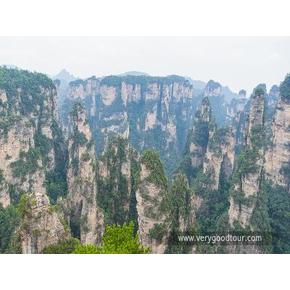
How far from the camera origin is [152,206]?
36.1m

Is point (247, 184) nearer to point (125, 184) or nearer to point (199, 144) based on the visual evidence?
point (125, 184)

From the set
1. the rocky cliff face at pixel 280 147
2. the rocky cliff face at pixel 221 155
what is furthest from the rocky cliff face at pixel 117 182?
the rocky cliff face at pixel 280 147

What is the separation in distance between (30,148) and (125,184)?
50.3ft

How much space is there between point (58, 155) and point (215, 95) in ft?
296

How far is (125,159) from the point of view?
4859 centimetres

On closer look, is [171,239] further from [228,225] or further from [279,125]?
[279,125]

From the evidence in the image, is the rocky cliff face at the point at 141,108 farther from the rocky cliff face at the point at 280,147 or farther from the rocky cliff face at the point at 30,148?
the rocky cliff face at the point at 280,147

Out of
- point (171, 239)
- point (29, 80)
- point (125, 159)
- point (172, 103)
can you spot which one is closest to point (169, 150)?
point (172, 103)


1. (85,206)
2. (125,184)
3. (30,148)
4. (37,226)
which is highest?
(30,148)

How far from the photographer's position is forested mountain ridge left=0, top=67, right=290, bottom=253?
28.1 m

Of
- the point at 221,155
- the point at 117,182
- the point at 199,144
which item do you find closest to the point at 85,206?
the point at 117,182

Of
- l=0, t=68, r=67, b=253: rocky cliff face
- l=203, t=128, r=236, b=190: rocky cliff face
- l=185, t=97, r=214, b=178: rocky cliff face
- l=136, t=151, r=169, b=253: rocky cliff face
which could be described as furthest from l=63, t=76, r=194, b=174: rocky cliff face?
l=136, t=151, r=169, b=253: rocky cliff face

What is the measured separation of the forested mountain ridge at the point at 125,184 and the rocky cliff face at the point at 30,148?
0.09 m

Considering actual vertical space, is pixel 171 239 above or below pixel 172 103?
below
